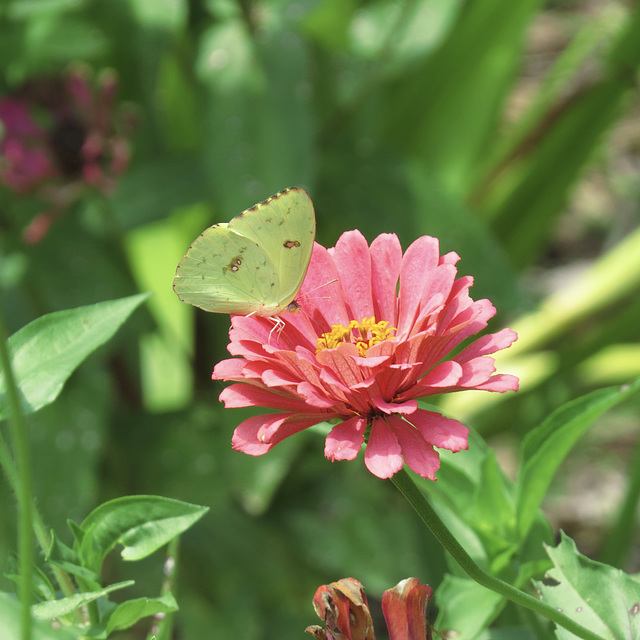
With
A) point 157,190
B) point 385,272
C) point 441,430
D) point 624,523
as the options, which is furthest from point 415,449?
point 157,190

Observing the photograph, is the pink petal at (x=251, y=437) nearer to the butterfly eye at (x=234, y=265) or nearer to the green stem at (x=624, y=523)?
the butterfly eye at (x=234, y=265)

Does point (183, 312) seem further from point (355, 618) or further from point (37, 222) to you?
point (355, 618)

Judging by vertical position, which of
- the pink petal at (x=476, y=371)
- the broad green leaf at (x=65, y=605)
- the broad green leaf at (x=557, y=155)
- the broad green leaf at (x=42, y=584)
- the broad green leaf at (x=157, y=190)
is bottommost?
the broad green leaf at (x=557, y=155)

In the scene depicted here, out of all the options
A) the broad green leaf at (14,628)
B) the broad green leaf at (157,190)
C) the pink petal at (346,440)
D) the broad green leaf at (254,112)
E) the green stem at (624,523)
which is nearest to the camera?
the broad green leaf at (14,628)

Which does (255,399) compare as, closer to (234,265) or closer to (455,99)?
(234,265)

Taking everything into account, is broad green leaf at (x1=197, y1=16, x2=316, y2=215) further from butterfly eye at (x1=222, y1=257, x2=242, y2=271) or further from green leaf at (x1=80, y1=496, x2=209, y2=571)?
green leaf at (x1=80, y1=496, x2=209, y2=571)

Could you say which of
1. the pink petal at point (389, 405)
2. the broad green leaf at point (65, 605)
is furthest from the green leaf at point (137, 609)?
the pink petal at point (389, 405)
